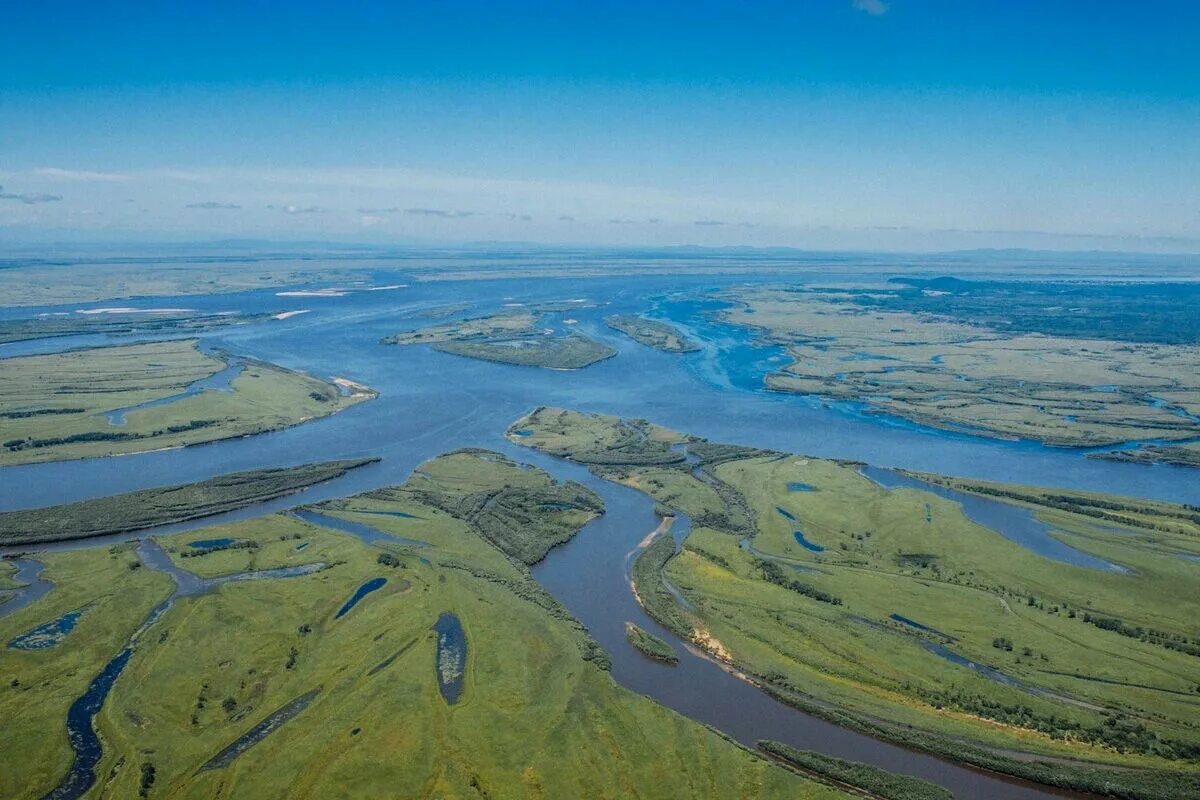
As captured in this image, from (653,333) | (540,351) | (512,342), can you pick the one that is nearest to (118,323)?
(512,342)

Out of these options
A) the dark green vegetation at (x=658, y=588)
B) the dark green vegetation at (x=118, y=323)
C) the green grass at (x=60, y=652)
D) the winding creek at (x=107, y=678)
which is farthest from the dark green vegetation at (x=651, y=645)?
the dark green vegetation at (x=118, y=323)

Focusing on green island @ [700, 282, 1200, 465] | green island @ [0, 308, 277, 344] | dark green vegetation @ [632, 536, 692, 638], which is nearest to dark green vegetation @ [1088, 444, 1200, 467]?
green island @ [700, 282, 1200, 465]

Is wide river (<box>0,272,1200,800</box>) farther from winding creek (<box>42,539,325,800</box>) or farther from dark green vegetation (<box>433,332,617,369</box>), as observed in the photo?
winding creek (<box>42,539,325,800</box>)

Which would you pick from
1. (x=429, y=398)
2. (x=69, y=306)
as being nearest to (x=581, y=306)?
(x=429, y=398)

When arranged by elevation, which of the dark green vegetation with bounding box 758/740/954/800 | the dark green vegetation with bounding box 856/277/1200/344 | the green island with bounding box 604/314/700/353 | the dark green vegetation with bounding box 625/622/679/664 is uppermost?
the dark green vegetation with bounding box 856/277/1200/344

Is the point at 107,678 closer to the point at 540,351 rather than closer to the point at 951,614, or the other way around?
the point at 951,614

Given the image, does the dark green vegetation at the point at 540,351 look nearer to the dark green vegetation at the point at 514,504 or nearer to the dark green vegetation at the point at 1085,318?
the dark green vegetation at the point at 514,504
